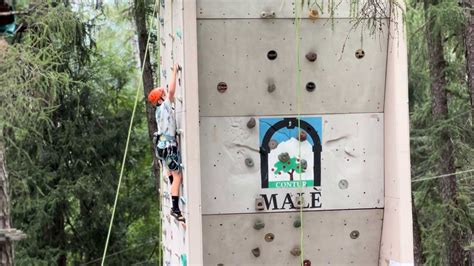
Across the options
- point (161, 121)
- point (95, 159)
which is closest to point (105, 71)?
point (95, 159)

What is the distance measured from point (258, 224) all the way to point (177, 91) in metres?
1.36

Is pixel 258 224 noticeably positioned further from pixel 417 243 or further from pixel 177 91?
pixel 417 243

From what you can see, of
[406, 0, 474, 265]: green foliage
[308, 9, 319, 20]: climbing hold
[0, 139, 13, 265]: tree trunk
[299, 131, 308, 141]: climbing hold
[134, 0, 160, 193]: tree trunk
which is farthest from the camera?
[134, 0, 160, 193]: tree trunk

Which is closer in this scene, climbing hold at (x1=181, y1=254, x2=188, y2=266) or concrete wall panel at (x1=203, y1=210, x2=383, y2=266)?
climbing hold at (x1=181, y1=254, x2=188, y2=266)

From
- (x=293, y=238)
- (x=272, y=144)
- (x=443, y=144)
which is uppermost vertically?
(x=272, y=144)

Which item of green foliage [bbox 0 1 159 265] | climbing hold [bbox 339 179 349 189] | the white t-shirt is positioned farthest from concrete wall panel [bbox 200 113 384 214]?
green foliage [bbox 0 1 159 265]

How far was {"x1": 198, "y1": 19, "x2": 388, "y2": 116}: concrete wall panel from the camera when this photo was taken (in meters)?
7.51

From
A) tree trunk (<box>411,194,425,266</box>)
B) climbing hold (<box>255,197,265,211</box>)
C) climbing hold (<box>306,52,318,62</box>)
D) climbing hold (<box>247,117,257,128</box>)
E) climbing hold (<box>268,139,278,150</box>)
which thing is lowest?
tree trunk (<box>411,194,425,266</box>)

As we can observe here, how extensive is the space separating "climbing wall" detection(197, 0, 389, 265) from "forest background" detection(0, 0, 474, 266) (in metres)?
4.27

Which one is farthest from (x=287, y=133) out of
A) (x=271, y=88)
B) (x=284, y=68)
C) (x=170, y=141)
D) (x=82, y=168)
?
(x=82, y=168)

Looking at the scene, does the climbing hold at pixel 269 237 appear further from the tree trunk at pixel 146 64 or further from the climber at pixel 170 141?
→ the tree trunk at pixel 146 64

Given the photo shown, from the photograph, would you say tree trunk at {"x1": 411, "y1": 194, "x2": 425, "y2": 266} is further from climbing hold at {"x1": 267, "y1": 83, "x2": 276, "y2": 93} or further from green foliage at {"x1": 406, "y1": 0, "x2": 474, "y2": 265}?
climbing hold at {"x1": 267, "y1": 83, "x2": 276, "y2": 93}

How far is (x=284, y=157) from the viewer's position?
7.67m

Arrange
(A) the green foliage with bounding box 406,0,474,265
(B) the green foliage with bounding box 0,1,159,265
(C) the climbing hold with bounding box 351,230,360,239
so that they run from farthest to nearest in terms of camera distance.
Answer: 1. (B) the green foliage with bounding box 0,1,159,265
2. (A) the green foliage with bounding box 406,0,474,265
3. (C) the climbing hold with bounding box 351,230,360,239
